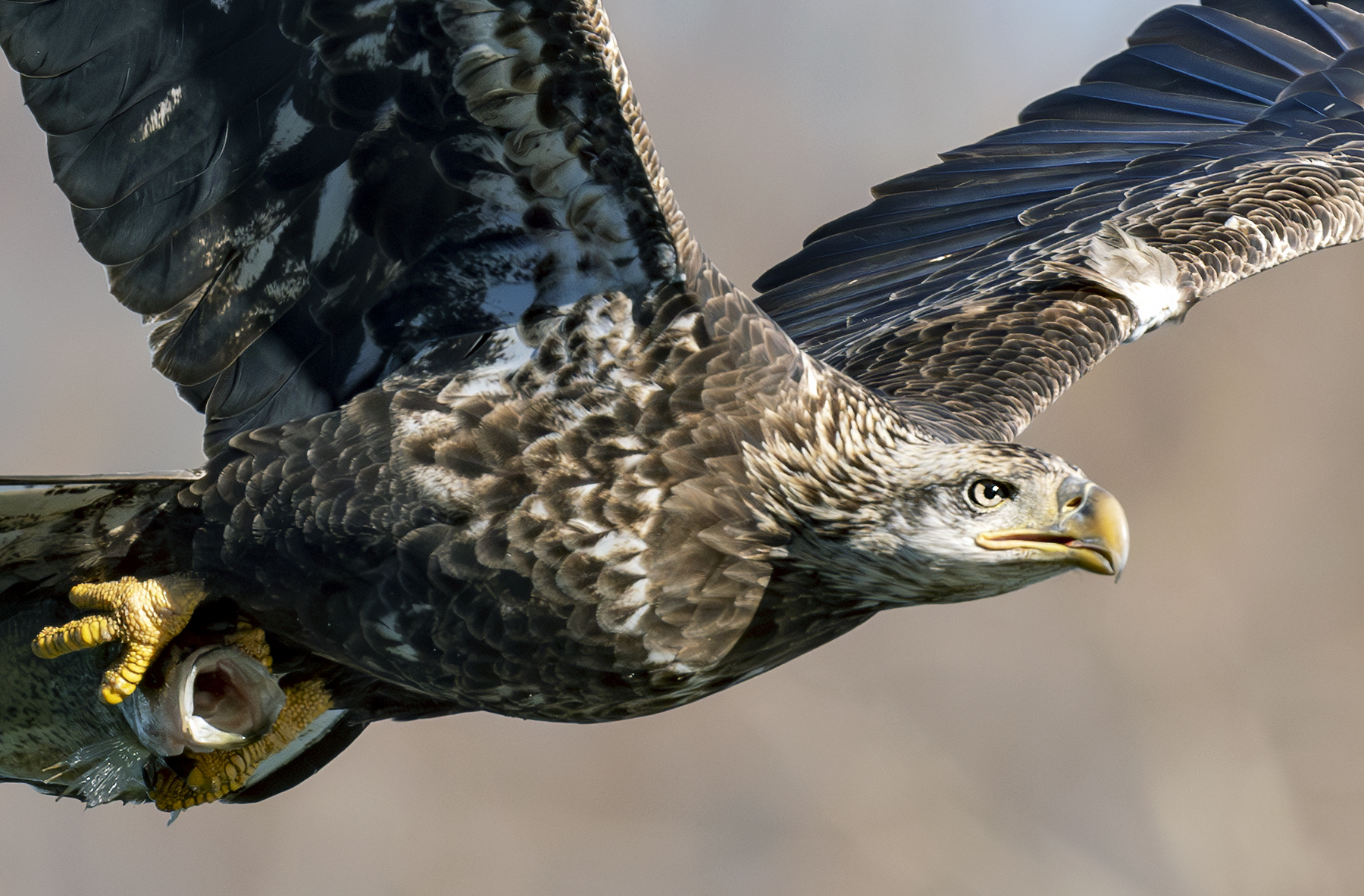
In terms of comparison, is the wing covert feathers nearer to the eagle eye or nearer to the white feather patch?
the eagle eye

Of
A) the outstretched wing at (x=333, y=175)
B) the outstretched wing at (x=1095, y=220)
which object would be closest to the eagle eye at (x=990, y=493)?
the outstretched wing at (x=1095, y=220)

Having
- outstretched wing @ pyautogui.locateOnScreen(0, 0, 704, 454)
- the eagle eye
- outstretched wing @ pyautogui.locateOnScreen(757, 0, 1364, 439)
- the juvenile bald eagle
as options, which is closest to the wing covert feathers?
the juvenile bald eagle

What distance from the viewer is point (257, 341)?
401cm

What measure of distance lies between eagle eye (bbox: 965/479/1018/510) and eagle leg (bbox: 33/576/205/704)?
1866 millimetres

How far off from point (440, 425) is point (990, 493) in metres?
1.27

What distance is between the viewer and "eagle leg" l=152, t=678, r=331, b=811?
4289mm

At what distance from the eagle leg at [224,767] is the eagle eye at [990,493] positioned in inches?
72.8

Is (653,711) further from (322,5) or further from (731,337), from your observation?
(322,5)

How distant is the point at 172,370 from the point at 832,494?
171cm

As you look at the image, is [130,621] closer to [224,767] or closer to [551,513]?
[224,767]

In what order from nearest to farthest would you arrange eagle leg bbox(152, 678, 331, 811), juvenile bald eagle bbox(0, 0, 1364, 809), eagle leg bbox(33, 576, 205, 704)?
juvenile bald eagle bbox(0, 0, 1364, 809)
eagle leg bbox(33, 576, 205, 704)
eagle leg bbox(152, 678, 331, 811)

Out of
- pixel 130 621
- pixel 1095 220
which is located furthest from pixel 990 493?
pixel 1095 220

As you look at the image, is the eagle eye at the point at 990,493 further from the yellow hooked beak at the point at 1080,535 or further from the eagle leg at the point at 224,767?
the eagle leg at the point at 224,767

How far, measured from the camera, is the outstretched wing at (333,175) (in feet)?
11.3
